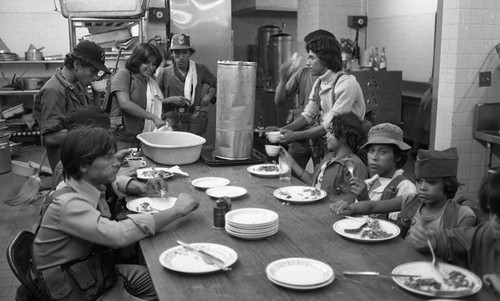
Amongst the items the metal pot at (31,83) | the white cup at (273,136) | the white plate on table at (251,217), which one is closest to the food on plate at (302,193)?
the white plate on table at (251,217)

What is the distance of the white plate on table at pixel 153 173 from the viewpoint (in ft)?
10.2

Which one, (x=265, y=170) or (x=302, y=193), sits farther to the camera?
(x=265, y=170)

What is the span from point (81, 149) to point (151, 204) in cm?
57

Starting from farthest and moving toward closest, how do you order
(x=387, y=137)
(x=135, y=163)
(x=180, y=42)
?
(x=180, y=42), (x=135, y=163), (x=387, y=137)

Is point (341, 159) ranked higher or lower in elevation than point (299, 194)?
higher

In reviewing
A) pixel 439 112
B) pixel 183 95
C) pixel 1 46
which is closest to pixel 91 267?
pixel 183 95

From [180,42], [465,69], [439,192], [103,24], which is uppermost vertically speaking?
[103,24]

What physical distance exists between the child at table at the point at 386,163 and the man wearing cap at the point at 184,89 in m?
2.34

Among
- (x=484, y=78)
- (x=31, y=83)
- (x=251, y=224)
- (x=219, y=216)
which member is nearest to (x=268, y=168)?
(x=219, y=216)

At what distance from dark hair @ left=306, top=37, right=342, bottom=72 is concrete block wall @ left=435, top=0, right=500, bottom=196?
4.85 feet

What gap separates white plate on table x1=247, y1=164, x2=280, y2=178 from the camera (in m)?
3.17

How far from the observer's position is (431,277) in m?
1.73

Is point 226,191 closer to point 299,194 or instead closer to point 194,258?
point 299,194

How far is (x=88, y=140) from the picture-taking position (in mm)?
2168
